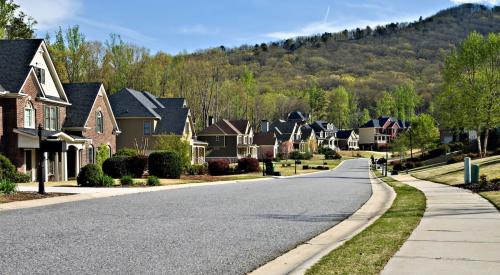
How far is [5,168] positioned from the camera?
28531mm

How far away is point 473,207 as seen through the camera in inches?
623

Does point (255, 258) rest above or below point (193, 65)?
below

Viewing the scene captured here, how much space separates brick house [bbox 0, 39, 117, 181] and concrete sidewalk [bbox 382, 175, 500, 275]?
875 inches

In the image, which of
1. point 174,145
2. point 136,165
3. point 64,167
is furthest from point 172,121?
point 64,167

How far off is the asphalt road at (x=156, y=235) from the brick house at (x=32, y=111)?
1500cm

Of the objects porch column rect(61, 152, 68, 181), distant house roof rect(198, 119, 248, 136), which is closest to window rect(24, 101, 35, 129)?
porch column rect(61, 152, 68, 181)

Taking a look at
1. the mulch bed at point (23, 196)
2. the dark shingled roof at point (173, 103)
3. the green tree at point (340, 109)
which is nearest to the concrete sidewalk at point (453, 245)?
the mulch bed at point (23, 196)

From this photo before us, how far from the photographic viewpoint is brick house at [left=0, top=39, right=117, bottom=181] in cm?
3123

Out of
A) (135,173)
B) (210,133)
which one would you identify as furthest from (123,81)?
(135,173)

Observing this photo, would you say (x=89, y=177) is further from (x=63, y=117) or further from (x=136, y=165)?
(x=63, y=117)

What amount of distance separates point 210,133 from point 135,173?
4380cm

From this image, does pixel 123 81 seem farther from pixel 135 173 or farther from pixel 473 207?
pixel 473 207

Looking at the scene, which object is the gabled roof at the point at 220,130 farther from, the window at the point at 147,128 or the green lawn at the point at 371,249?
the green lawn at the point at 371,249

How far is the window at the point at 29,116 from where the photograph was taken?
32572mm
